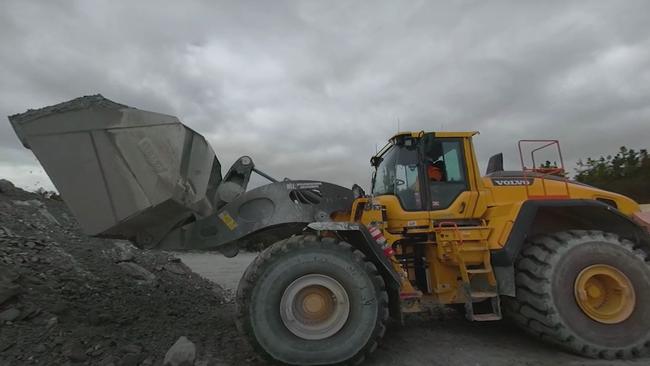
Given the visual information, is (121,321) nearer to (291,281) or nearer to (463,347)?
(291,281)

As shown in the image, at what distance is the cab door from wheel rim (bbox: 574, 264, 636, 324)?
58.1 inches

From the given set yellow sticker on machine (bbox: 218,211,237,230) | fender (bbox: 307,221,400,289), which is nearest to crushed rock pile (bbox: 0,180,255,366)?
yellow sticker on machine (bbox: 218,211,237,230)

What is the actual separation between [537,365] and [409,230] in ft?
6.54

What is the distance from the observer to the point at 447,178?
233 inches

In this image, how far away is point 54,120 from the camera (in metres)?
4.70

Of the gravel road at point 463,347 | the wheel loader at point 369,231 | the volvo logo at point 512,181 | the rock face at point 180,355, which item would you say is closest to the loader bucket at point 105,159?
the wheel loader at point 369,231

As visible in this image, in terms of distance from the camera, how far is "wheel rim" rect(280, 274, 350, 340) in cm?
470

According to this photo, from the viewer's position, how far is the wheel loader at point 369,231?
4715 millimetres

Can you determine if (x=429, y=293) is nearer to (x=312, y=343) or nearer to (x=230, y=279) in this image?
(x=312, y=343)

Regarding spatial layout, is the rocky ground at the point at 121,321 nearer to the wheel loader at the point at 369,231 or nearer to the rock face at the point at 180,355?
the rock face at the point at 180,355

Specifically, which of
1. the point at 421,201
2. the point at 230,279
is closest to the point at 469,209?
the point at 421,201

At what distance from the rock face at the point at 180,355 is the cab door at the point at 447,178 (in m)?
3.17

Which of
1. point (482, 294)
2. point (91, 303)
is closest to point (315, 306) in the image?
point (482, 294)

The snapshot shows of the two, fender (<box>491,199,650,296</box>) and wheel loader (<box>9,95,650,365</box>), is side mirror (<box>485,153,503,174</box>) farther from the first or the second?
fender (<box>491,199,650,296</box>)
